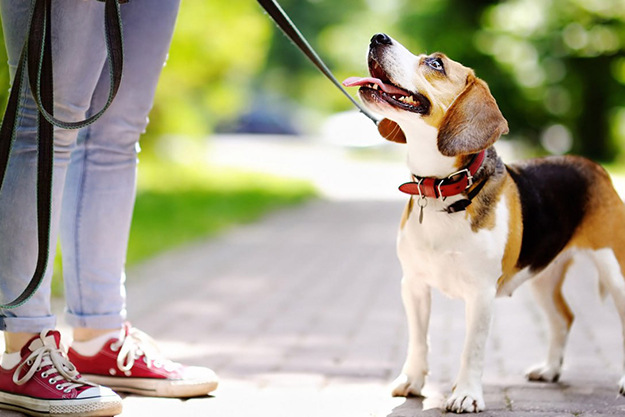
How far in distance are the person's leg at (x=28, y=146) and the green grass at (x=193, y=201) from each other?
341 cm

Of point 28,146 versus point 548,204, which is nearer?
point 28,146

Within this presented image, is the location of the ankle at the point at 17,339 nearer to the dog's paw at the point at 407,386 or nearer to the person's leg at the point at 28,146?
the person's leg at the point at 28,146

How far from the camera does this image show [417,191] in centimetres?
342

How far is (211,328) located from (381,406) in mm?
2214

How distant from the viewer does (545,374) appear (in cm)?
411

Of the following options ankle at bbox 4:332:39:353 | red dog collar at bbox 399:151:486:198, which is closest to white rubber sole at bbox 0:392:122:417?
ankle at bbox 4:332:39:353

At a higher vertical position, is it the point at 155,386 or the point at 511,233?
the point at 511,233

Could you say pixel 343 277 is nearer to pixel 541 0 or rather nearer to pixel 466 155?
pixel 466 155

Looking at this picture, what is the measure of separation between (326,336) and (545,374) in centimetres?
157

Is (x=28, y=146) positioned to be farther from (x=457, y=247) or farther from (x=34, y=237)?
(x=457, y=247)

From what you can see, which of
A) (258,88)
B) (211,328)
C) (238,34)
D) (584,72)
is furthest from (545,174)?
(258,88)

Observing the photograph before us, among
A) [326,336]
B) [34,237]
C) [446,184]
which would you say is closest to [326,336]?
[326,336]

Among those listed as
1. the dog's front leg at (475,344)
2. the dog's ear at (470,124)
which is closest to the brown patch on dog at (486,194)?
the dog's ear at (470,124)

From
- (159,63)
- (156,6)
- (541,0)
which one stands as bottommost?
(159,63)
